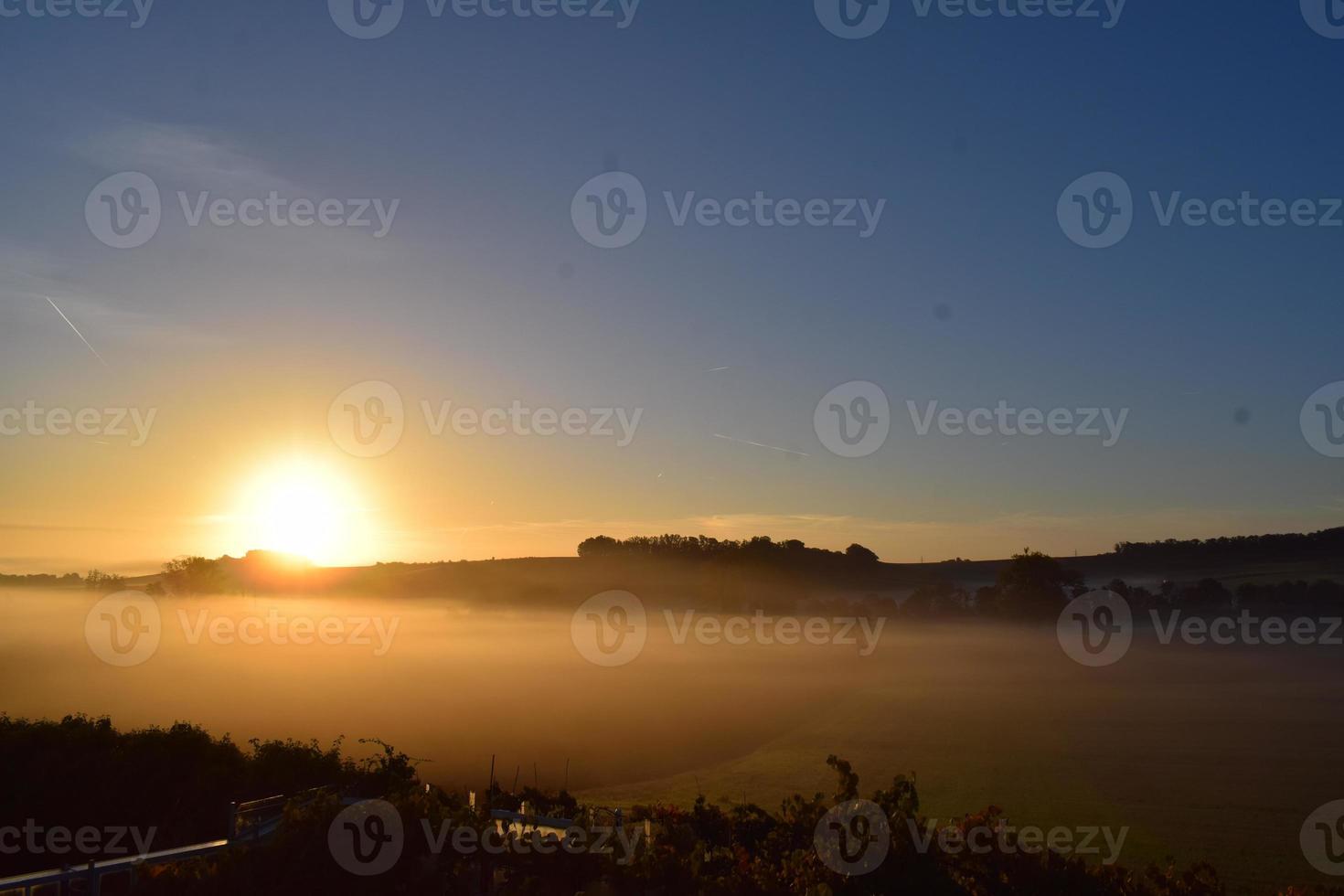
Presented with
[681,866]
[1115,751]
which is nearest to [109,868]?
[681,866]

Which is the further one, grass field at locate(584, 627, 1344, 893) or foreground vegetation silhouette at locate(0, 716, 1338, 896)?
grass field at locate(584, 627, 1344, 893)

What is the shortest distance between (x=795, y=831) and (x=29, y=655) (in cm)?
14927

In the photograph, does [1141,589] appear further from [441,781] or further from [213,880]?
[213,880]

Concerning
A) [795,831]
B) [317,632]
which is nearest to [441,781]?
[795,831]

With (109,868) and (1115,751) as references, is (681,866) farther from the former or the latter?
(1115,751)

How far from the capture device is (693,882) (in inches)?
561

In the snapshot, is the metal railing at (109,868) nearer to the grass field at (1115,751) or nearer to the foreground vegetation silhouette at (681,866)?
the foreground vegetation silhouette at (681,866)

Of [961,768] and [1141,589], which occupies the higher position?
[1141,589]

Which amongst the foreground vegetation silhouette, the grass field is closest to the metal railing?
the foreground vegetation silhouette

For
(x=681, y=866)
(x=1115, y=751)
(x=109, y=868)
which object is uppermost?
(x=109, y=868)

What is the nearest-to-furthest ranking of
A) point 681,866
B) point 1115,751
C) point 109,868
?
point 681,866, point 109,868, point 1115,751

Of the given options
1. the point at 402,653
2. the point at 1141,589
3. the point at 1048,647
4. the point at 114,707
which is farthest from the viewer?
the point at 402,653

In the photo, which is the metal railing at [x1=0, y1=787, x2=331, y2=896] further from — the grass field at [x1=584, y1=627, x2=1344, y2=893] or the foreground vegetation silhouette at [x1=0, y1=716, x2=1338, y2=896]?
the grass field at [x1=584, y1=627, x2=1344, y2=893]

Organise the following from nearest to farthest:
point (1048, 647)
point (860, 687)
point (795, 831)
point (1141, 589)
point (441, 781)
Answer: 1. point (795, 831)
2. point (441, 781)
3. point (860, 687)
4. point (1048, 647)
5. point (1141, 589)
